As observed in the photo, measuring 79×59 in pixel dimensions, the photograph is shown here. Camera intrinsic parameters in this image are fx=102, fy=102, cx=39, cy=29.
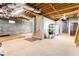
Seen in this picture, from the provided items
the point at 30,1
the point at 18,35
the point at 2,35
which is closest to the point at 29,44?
the point at 18,35

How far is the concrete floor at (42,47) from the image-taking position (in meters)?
2.21

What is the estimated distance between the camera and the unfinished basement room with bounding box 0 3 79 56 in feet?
7.19

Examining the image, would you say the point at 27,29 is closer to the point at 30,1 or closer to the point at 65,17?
the point at 30,1

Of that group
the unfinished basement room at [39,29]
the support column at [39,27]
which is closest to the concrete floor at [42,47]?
the unfinished basement room at [39,29]

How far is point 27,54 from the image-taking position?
2.27m

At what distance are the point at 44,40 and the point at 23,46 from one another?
49 cm

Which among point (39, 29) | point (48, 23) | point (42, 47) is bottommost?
point (42, 47)

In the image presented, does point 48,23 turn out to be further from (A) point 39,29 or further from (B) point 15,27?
(B) point 15,27

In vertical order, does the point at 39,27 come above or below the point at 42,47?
above

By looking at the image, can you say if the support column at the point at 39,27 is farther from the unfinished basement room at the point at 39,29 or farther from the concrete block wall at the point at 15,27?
the concrete block wall at the point at 15,27

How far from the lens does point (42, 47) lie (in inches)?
90.4

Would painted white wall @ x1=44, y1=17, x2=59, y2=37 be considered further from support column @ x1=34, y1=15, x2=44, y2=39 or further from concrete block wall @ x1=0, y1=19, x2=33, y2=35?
concrete block wall @ x1=0, y1=19, x2=33, y2=35

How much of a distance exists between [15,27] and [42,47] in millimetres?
751

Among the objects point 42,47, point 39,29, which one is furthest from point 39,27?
point 42,47
